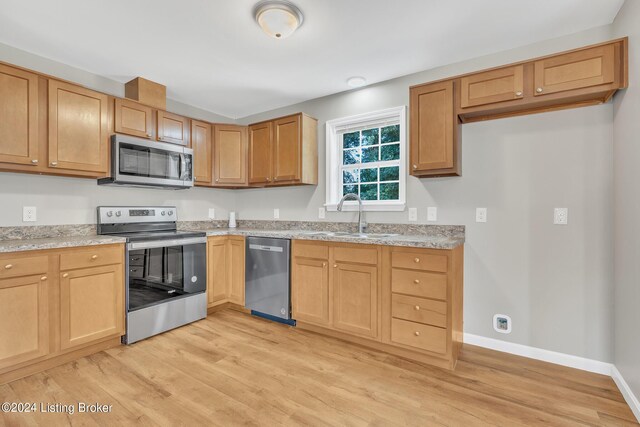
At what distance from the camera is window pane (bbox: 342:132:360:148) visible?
3441 mm

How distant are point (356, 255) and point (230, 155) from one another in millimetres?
2148

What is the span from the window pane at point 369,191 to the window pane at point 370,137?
18.1 inches

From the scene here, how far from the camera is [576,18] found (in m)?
2.13

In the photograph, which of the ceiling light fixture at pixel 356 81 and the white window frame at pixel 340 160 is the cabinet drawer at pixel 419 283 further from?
the ceiling light fixture at pixel 356 81

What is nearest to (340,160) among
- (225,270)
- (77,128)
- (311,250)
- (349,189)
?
(349,189)

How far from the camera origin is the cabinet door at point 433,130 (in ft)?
8.13

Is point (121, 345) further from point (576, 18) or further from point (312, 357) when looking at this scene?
point (576, 18)

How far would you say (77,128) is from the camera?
2592 millimetres

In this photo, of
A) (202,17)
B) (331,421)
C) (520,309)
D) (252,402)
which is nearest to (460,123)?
(520,309)

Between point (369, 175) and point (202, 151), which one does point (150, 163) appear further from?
point (369, 175)

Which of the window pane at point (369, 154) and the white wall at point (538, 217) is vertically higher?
the window pane at point (369, 154)

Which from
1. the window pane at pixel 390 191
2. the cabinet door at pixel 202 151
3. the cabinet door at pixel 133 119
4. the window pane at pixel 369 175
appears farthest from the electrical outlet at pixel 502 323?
the cabinet door at pixel 133 119

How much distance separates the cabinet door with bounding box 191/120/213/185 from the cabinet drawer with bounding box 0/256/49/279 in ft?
5.55

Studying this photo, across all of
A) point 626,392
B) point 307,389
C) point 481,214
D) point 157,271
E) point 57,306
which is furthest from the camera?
point 157,271
